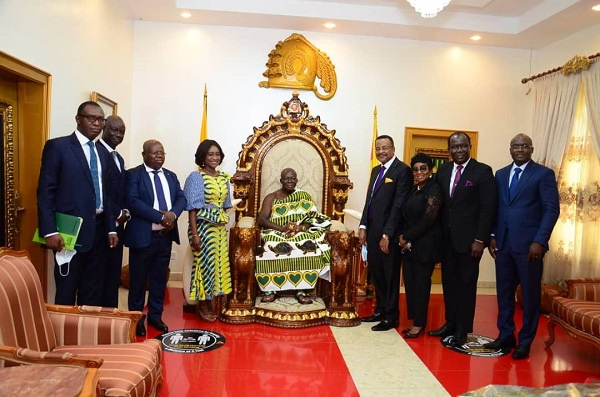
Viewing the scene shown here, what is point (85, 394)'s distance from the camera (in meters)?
1.56

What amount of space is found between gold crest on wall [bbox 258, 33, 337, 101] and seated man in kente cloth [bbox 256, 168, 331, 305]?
152 cm

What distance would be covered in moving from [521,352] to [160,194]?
9.96 feet

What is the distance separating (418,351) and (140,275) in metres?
2.26

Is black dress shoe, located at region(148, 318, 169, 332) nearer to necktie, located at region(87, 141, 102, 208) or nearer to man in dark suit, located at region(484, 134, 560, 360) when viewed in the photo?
necktie, located at region(87, 141, 102, 208)

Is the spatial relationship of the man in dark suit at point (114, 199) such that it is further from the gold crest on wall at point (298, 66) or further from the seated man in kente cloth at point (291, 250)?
the gold crest on wall at point (298, 66)

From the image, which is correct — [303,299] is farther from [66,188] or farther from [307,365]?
[66,188]

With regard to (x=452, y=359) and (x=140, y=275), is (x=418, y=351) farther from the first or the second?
(x=140, y=275)

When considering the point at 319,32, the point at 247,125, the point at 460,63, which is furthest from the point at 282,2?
the point at 460,63

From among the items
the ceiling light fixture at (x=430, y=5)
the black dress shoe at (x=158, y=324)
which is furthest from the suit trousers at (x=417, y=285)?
the ceiling light fixture at (x=430, y=5)

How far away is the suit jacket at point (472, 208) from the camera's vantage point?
358cm

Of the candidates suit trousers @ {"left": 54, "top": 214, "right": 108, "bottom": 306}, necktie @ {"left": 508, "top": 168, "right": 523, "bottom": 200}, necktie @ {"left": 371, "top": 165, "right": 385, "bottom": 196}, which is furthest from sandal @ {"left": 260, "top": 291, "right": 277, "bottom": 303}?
necktie @ {"left": 508, "top": 168, "right": 523, "bottom": 200}

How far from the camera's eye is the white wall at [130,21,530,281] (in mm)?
5586

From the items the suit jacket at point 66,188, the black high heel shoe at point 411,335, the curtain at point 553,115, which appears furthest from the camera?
the curtain at point 553,115

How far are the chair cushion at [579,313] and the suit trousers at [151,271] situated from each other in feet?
10.5
